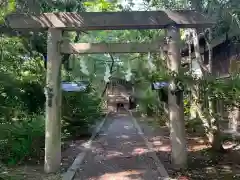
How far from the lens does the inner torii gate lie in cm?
762

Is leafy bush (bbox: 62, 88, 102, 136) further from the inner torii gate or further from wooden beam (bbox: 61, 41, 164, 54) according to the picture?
wooden beam (bbox: 61, 41, 164, 54)

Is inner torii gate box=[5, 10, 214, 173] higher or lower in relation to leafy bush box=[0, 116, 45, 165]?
higher

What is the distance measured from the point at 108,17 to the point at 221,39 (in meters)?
7.96

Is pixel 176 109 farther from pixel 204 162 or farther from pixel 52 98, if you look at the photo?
pixel 52 98

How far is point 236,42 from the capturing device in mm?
12648

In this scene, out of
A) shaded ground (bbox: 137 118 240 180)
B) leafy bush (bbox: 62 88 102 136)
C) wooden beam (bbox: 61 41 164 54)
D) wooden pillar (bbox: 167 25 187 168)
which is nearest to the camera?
shaded ground (bbox: 137 118 240 180)

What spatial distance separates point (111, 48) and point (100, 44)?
275 millimetres

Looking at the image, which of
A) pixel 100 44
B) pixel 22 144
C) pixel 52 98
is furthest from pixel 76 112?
pixel 100 44

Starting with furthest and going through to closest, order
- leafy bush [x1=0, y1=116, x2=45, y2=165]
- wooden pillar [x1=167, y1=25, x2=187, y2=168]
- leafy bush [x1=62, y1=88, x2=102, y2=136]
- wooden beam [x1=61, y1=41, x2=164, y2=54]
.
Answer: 1. leafy bush [x1=62, y1=88, x2=102, y2=136]
2. leafy bush [x1=0, y1=116, x2=45, y2=165]
3. wooden beam [x1=61, y1=41, x2=164, y2=54]
4. wooden pillar [x1=167, y1=25, x2=187, y2=168]

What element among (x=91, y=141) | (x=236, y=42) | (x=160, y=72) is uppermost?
(x=236, y=42)

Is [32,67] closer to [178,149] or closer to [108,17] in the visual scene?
[108,17]

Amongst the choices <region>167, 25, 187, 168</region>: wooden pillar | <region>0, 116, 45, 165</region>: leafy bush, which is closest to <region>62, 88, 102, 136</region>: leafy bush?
<region>0, 116, 45, 165</region>: leafy bush

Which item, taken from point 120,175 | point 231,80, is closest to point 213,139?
point 231,80

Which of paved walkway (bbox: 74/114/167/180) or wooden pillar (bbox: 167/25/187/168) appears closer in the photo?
paved walkway (bbox: 74/114/167/180)
